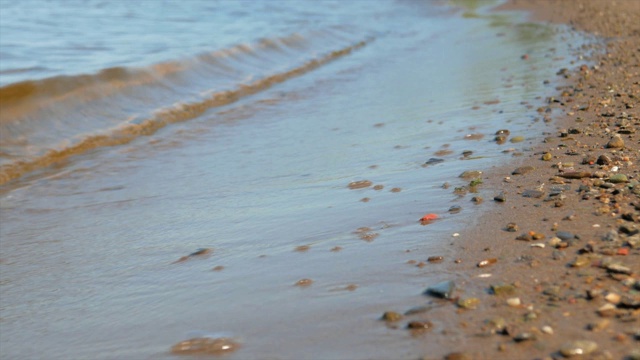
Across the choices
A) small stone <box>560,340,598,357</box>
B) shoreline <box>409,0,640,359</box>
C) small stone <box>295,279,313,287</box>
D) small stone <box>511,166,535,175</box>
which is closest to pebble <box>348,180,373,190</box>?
shoreline <box>409,0,640,359</box>

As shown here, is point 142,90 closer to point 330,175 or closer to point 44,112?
point 44,112

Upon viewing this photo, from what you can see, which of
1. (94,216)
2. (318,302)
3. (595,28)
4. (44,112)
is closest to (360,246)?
(318,302)

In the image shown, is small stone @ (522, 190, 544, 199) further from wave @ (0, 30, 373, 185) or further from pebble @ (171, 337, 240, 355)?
wave @ (0, 30, 373, 185)

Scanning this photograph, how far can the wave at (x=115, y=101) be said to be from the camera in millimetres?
7066

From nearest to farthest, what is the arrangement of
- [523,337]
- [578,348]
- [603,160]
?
[578,348]
[523,337]
[603,160]

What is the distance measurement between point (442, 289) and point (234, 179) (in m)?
2.76

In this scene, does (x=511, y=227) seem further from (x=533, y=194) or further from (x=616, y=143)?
(x=616, y=143)

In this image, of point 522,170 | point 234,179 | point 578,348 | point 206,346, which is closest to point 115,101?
point 234,179

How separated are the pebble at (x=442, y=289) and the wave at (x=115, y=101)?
4.28 meters

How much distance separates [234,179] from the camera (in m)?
5.29

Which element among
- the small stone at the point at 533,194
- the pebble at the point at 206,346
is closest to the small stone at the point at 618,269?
the small stone at the point at 533,194

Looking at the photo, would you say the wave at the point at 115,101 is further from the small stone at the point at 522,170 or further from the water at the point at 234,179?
the small stone at the point at 522,170

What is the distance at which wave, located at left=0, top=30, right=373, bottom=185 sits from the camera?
707 cm

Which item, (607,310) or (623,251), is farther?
(623,251)
